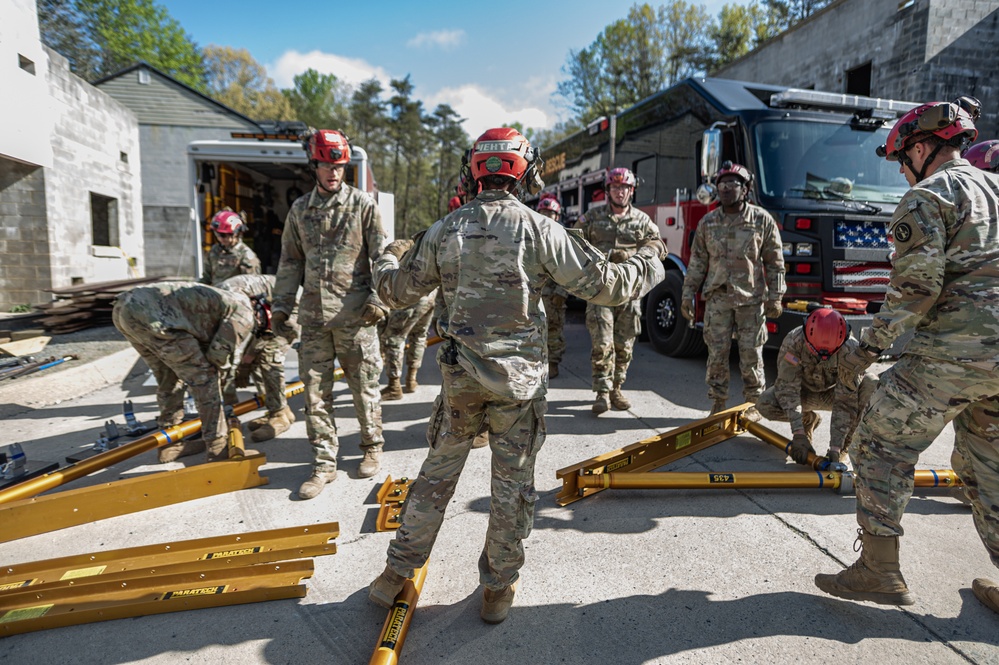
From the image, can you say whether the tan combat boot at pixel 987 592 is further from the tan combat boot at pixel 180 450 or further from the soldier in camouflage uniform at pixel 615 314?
the tan combat boot at pixel 180 450

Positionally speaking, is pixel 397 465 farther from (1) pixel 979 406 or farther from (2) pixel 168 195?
(2) pixel 168 195

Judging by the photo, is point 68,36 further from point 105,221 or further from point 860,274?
point 860,274

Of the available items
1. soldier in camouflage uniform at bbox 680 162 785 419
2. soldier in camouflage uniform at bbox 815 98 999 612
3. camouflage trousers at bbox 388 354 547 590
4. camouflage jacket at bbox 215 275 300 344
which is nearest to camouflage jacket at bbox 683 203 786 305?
soldier in camouflage uniform at bbox 680 162 785 419

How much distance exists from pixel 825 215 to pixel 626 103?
1194 inches

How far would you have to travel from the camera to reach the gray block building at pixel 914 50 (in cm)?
1191

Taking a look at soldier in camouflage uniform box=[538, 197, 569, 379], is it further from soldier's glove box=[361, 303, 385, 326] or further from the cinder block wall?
the cinder block wall

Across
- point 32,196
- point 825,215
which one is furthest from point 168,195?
point 825,215

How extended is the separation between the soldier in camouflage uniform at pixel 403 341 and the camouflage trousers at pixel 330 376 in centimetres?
145

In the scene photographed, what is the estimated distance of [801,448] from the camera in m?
3.86

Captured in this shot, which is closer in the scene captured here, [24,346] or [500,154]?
[500,154]

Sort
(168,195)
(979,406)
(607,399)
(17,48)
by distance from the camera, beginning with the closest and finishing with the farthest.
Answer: (979,406) → (607,399) → (17,48) → (168,195)

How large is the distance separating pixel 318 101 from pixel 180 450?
4878cm

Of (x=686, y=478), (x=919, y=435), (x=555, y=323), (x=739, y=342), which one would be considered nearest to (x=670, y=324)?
(x=555, y=323)

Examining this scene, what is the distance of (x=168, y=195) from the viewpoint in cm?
1881
